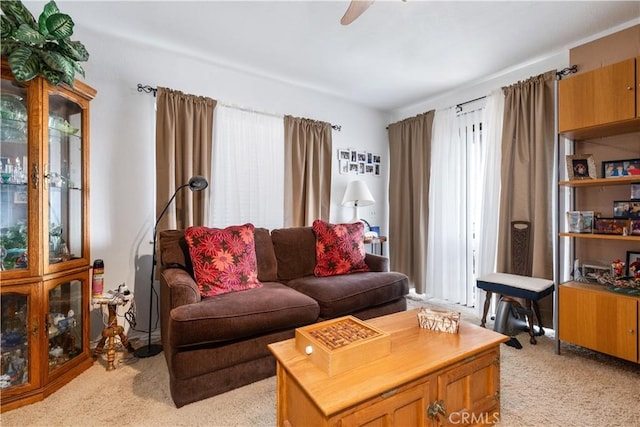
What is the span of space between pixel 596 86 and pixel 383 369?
2387 millimetres

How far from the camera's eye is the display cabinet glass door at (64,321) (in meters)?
1.79

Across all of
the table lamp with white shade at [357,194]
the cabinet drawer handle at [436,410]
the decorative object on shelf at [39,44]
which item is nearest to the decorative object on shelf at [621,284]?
the cabinet drawer handle at [436,410]

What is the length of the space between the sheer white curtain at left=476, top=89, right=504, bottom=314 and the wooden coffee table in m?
1.76

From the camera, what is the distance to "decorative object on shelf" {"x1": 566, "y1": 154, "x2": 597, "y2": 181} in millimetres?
2143

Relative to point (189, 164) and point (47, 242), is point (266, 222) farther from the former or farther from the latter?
point (47, 242)

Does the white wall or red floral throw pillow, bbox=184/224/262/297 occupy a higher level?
the white wall

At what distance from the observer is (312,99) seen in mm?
3482

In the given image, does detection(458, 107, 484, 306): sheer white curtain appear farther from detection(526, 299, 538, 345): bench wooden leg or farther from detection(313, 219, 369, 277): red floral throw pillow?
detection(313, 219, 369, 277): red floral throw pillow

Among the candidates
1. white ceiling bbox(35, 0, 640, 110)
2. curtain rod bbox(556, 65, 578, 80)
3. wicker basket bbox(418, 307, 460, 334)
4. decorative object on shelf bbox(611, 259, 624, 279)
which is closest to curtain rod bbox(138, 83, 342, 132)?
white ceiling bbox(35, 0, 640, 110)

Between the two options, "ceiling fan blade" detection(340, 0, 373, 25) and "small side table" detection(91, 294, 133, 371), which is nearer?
"ceiling fan blade" detection(340, 0, 373, 25)

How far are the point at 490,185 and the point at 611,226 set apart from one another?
41.9 inches

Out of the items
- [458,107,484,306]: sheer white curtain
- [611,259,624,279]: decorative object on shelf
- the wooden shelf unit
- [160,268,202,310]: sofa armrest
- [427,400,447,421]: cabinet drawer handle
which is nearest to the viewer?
[427,400,447,421]: cabinet drawer handle

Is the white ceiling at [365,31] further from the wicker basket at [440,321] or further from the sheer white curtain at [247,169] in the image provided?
the wicker basket at [440,321]

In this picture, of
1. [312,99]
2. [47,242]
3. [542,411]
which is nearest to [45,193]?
[47,242]
